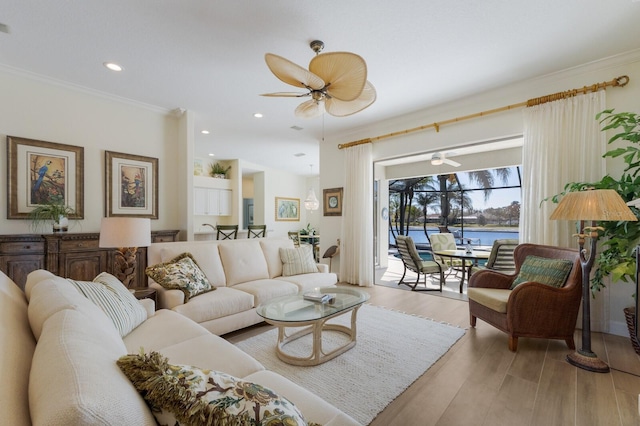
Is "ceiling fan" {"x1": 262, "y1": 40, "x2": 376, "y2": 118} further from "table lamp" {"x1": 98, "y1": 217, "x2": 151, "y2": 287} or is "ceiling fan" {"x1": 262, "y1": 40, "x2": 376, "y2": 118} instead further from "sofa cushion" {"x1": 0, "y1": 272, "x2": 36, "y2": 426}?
"sofa cushion" {"x1": 0, "y1": 272, "x2": 36, "y2": 426}

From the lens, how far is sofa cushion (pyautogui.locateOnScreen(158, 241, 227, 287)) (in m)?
3.00

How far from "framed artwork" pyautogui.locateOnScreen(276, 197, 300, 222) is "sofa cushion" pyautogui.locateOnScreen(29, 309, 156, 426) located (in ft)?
27.1

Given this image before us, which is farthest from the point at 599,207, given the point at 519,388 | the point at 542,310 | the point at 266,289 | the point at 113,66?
the point at 113,66

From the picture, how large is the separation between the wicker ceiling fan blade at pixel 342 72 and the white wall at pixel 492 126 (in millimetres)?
2350

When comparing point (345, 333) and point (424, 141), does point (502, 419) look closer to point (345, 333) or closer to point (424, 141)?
point (345, 333)

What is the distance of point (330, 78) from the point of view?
7.51 feet

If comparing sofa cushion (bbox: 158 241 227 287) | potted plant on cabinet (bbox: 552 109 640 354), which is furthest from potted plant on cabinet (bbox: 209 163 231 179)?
potted plant on cabinet (bbox: 552 109 640 354)

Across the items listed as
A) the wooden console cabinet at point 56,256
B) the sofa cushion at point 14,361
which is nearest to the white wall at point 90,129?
the wooden console cabinet at point 56,256

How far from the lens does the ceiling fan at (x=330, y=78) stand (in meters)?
2.06

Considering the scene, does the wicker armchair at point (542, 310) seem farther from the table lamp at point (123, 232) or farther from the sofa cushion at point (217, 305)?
the table lamp at point (123, 232)

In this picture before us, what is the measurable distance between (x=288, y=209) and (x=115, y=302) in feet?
25.0

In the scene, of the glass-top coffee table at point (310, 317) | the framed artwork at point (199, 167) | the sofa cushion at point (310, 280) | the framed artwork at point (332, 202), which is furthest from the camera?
the framed artwork at point (199, 167)

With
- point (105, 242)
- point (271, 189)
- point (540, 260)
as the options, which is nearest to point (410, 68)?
point (540, 260)

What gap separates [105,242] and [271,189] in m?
6.62
